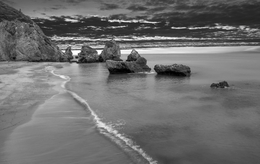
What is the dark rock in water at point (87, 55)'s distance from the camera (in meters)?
56.4

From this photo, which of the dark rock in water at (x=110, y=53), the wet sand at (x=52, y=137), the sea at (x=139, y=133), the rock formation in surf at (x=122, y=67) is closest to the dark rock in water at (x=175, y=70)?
the rock formation in surf at (x=122, y=67)

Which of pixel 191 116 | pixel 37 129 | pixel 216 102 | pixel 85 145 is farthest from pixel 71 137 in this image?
pixel 216 102

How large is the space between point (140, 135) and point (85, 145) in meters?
1.99

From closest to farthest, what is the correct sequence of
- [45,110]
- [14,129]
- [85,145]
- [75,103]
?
[85,145]
[14,129]
[45,110]
[75,103]

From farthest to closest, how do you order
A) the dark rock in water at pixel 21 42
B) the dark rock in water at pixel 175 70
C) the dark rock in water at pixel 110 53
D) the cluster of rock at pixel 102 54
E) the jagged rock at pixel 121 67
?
the dark rock in water at pixel 110 53
the cluster of rock at pixel 102 54
the dark rock in water at pixel 21 42
the jagged rock at pixel 121 67
the dark rock in water at pixel 175 70

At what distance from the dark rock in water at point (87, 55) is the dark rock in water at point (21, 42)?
10306 millimetres

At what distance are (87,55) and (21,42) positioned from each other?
689 inches

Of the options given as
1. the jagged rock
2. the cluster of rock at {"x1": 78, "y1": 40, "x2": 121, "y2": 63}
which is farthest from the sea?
the cluster of rock at {"x1": 78, "y1": 40, "x2": 121, "y2": 63}

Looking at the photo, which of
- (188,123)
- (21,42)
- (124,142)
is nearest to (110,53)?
(21,42)

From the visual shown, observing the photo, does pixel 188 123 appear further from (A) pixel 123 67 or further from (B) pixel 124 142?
(A) pixel 123 67

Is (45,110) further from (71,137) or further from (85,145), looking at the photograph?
(85,145)

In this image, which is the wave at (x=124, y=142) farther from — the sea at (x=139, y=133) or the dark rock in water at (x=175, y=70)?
the dark rock in water at (x=175, y=70)

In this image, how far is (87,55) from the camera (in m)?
57.4

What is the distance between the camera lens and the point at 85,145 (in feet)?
21.8
